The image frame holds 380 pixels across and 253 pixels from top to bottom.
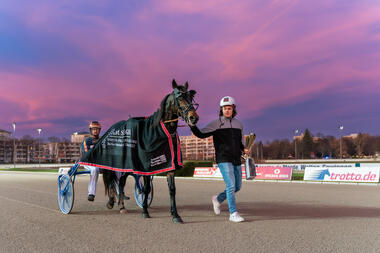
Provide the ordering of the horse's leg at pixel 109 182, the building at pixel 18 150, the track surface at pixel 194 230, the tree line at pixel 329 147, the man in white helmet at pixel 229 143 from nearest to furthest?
the track surface at pixel 194 230 → the man in white helmet at pixel 229 143 → the horse's leg at pixel 109 182 → the tree line at pixel 329 147 → the building at pixel 18 150

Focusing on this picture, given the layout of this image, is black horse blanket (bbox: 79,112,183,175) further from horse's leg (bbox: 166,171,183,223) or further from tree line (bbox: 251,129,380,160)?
tree line (bbox: 251,129,380,160)

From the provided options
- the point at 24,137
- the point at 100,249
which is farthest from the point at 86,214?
the point at 24,137

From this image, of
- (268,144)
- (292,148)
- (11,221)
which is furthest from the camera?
(268,144)

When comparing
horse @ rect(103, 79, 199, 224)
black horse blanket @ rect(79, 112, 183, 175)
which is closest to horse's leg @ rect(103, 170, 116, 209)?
black horse blanket @ rect(79, 112, 183, 175)

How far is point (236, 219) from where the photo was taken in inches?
253

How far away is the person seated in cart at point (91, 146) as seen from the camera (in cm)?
802

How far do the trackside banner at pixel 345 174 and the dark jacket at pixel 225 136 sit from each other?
12.8 meters

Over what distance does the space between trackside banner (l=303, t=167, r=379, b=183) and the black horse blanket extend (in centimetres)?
1354

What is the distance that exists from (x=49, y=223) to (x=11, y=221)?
910 mm

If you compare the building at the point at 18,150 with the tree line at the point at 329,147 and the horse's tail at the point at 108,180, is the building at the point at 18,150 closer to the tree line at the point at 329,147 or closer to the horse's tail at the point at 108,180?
the tree line at the point at 329,147

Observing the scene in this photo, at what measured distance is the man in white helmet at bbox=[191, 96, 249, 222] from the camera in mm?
6445

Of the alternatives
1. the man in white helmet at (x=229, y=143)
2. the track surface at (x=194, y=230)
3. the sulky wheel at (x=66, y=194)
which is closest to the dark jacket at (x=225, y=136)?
the man in white helmet at (x=229, y=143)

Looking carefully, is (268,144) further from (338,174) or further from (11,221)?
(11,221)

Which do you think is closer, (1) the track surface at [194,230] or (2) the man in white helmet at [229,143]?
(1) the track surface at [194,230]
